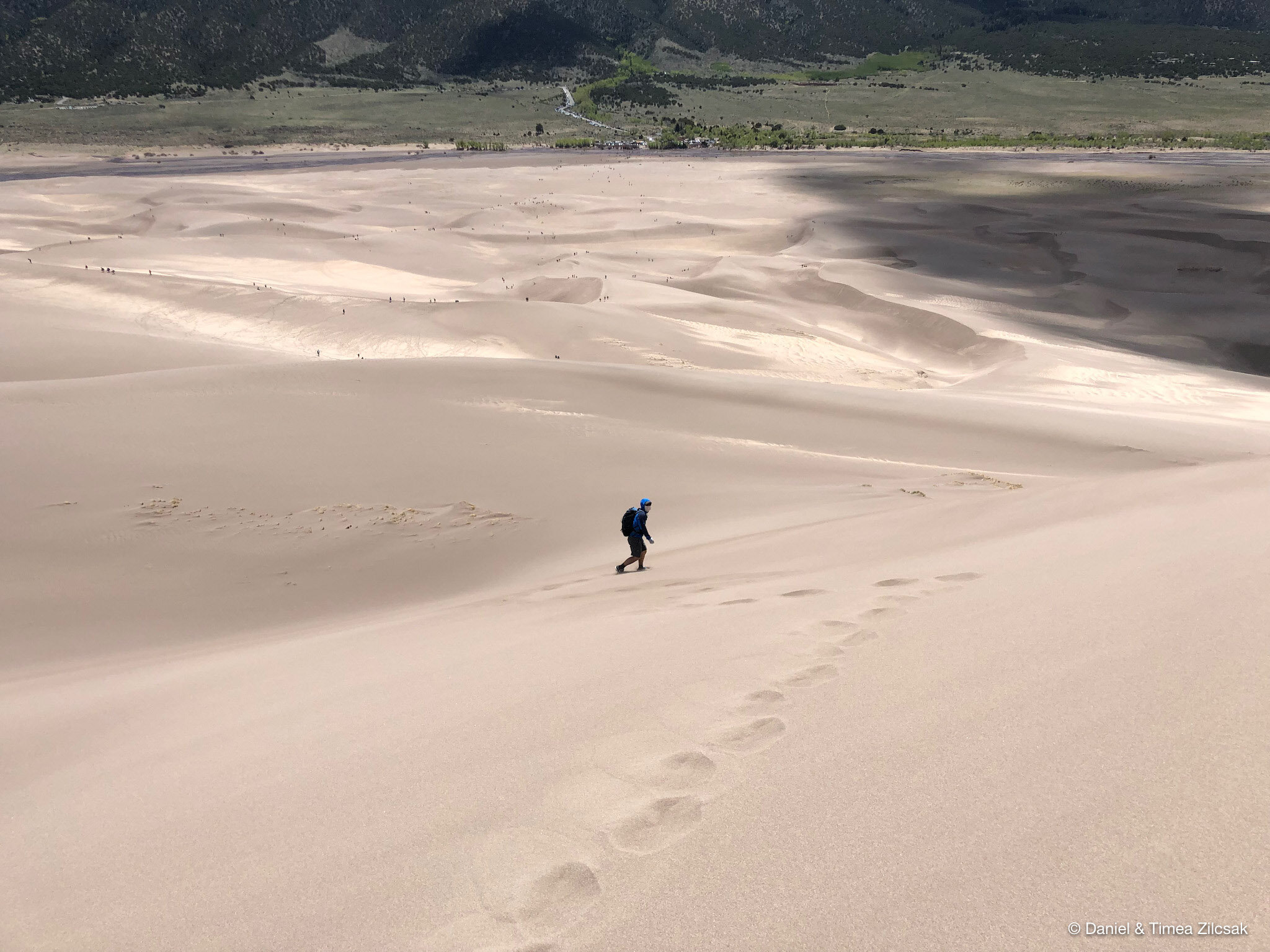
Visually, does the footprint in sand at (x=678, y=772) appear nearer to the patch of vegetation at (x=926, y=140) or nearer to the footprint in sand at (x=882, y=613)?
the footprint in sand at (x=882, y=613)

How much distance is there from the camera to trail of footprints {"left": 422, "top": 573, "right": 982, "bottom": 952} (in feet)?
7.64

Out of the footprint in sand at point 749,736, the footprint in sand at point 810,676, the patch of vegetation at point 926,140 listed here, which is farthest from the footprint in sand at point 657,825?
the patch of vegetation at point 926,140

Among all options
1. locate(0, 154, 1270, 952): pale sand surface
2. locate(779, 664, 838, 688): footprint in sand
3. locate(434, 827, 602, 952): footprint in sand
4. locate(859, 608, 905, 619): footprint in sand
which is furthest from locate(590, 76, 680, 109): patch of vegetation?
locate(434, 827, 602, 952): footprint in sand

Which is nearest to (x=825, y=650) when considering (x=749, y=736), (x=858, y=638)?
(x=858, y=638)

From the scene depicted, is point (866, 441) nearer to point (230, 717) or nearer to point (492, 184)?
point (230, 717)

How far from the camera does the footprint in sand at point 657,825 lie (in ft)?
8.37

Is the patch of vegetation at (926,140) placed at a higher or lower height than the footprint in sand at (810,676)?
higher

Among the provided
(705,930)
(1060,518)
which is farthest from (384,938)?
(1060,518)

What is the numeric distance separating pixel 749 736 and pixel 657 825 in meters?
0.60

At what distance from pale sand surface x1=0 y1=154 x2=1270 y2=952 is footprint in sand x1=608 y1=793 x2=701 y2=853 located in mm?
10

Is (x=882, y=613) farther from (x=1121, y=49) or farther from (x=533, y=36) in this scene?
(x=1121, y=49)

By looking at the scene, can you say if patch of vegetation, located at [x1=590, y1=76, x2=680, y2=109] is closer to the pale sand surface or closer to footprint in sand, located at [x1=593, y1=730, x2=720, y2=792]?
the pale sand surface

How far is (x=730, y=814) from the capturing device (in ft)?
8.63

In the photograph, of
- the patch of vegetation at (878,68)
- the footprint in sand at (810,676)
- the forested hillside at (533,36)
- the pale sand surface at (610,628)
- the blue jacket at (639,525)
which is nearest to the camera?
the pale sand surface at (610,628)
